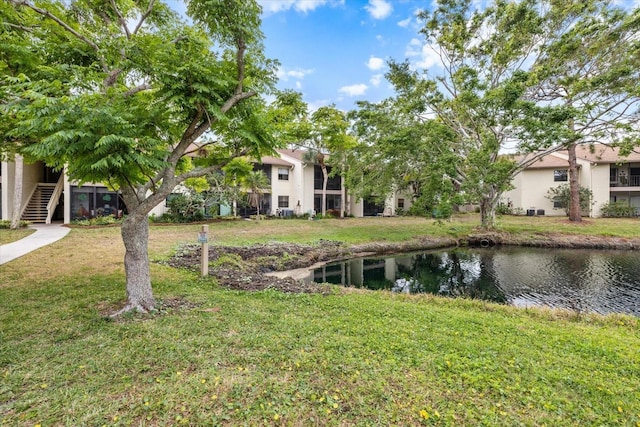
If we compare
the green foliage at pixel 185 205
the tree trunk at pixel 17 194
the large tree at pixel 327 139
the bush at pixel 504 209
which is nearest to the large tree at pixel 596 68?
the large tree at pixel 327 139

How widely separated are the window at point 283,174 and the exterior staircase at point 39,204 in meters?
16.8

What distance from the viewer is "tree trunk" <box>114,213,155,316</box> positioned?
17.7 ft

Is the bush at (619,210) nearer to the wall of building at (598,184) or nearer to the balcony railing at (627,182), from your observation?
the wall of building at (598,184)

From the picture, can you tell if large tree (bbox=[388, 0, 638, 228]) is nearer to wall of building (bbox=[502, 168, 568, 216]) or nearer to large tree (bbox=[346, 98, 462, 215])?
large tree (bbox=[346, 98, 462, 215])

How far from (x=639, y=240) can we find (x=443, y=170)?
1162cm

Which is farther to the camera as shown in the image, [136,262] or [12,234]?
[12,234]

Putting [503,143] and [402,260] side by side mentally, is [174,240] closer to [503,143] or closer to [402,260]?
[402,260]

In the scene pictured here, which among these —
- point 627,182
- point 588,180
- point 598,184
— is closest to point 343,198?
point 588,180

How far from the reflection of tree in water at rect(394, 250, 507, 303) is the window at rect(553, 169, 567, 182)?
2098 centimetres

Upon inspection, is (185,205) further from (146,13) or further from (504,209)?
(504,209)

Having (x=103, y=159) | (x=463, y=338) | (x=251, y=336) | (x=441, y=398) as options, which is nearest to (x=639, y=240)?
(x=463, y=338)

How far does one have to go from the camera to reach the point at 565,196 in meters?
28.2

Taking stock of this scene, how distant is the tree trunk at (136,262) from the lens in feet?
17.7

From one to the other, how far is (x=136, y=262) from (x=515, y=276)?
41.5ft
